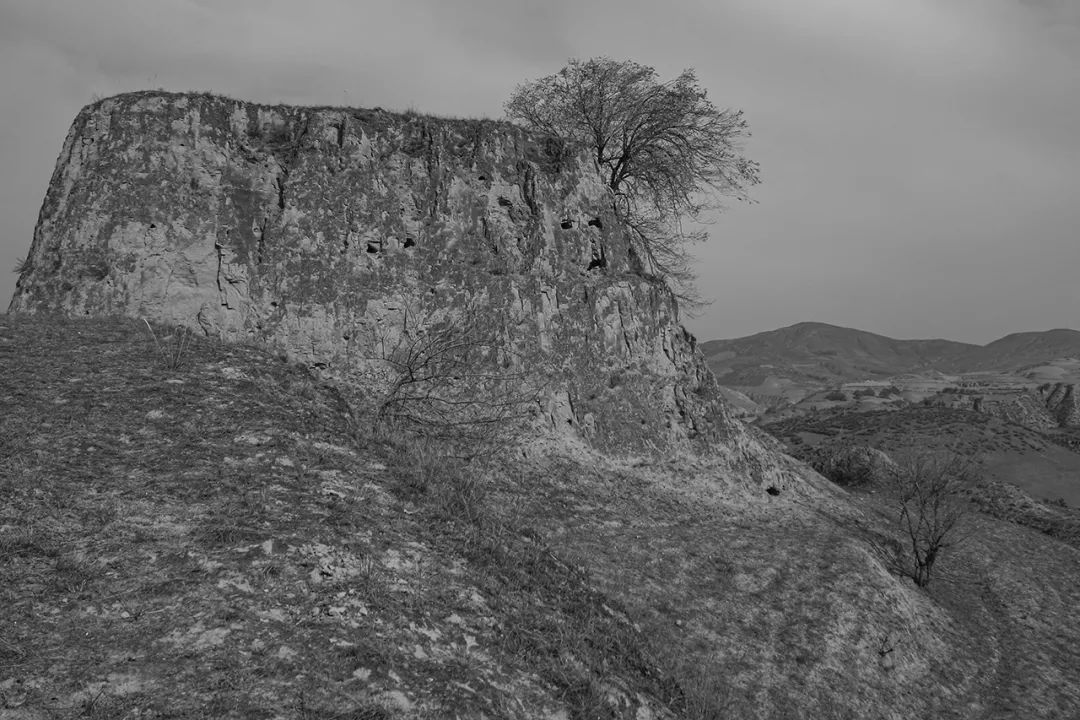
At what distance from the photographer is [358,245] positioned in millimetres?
15656

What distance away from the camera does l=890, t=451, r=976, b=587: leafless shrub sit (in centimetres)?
1614

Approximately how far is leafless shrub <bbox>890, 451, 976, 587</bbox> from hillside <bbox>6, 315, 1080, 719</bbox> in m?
1.07

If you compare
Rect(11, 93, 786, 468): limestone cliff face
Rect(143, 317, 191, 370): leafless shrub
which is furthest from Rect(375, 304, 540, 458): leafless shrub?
Rect(143, 317, 191, 370): leafless shrub

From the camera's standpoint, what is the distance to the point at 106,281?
→ 14266mm

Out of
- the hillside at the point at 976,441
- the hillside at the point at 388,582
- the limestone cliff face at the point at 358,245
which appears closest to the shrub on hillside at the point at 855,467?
the hillside at the point at 388,582

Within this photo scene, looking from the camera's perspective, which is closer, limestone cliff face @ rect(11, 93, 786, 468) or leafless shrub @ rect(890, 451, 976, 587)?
limestone cliff face @ rect(11, 93, 786, 468)

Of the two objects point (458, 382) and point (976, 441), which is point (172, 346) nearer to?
point (458, 382)

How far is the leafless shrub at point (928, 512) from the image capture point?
53.0ft

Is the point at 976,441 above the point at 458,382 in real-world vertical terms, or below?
below

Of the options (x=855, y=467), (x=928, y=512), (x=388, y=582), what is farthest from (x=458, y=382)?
(x=855, y=467)

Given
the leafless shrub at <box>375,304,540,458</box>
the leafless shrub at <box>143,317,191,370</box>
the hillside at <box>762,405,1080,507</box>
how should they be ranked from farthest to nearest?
1. the hillside at <box>762,405,1080,507</box>
2. the leafless shrub at <box>375,304,540,458</box>
3. the leafless shrub at <box>143,317,191,370</box>

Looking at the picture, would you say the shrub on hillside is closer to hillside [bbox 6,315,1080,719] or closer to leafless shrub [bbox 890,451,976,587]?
leafless shrub [bbox 890,451,976,587]

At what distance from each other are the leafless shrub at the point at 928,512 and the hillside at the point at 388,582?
1070 millimetres

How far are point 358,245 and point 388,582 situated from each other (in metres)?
10.4
